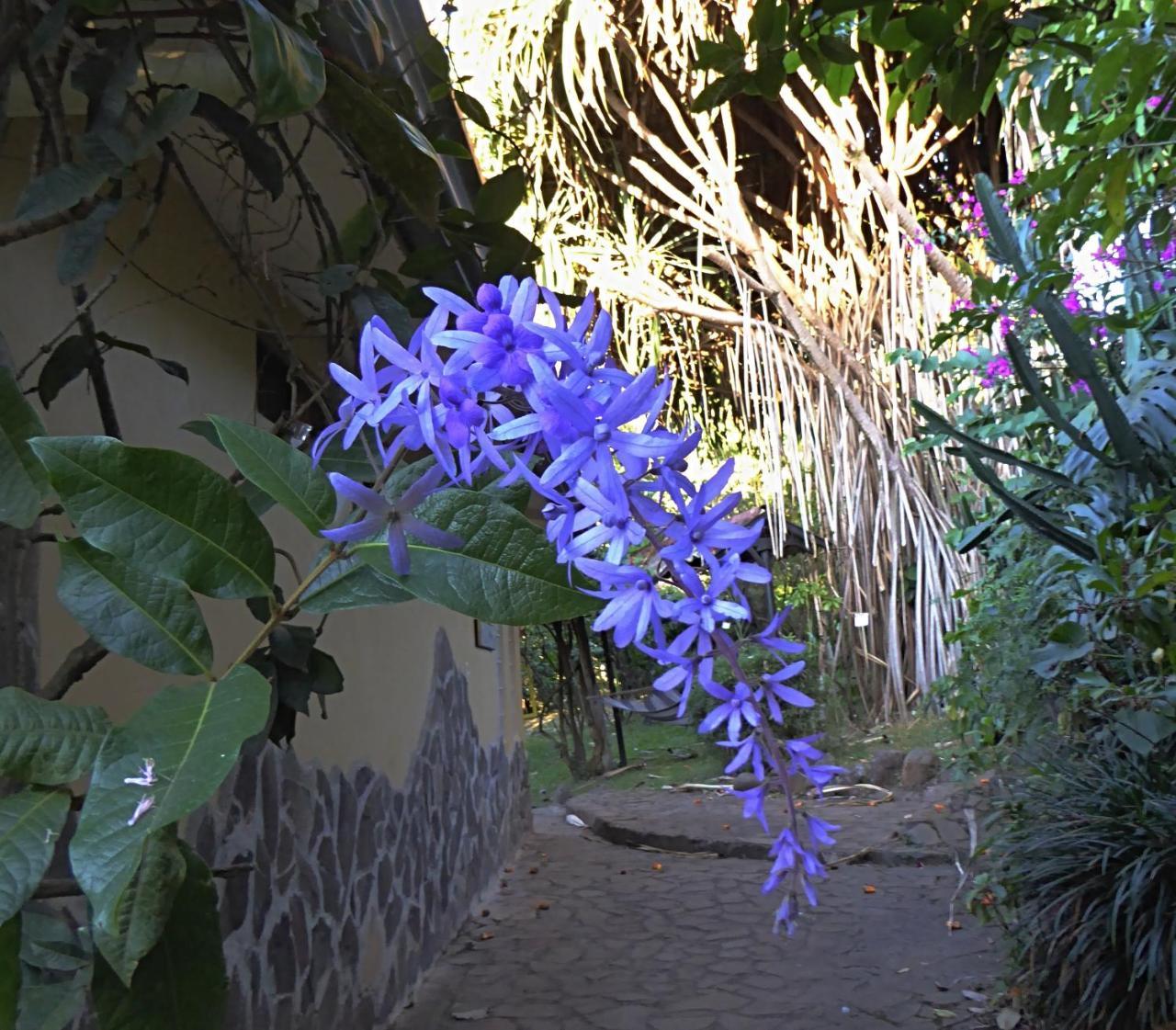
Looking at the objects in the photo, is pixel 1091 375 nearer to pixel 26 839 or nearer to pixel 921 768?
pixel 26 839

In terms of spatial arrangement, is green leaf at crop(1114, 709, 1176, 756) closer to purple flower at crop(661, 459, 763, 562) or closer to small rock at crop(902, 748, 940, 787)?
purple flower at crop(661, 459, 763, 562)

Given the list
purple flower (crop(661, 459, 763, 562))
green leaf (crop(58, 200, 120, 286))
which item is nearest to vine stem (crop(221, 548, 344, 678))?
purple flower (crop(661, 459, 763, 562))

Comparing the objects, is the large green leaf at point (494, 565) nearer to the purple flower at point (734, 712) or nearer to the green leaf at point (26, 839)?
the purple flower at point (734, 712)

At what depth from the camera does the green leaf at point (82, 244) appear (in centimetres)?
120

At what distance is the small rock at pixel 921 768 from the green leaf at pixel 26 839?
6601mm

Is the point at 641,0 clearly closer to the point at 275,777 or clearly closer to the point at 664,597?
the point at 275,777

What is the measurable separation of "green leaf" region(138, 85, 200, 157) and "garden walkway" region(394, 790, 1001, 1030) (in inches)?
120

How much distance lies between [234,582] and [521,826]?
6094mm

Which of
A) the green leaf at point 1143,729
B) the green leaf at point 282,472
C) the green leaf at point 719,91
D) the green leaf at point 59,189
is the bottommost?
the green leaf at point 1143,729

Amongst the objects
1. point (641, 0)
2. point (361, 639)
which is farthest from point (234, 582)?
point (641, 0)

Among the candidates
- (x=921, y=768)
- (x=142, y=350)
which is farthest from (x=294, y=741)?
(x=921, y=768)

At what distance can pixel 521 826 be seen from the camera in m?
6.46

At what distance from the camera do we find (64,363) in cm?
150

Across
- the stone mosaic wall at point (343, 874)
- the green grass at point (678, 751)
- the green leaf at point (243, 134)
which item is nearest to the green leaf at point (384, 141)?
the green leaf at point (243, 134)
